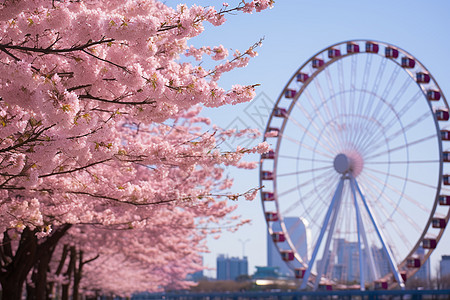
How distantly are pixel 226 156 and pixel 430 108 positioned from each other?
788 inches

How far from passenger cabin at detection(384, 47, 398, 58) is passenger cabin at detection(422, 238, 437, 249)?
26.2 ft

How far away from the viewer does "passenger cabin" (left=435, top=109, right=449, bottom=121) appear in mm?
25969

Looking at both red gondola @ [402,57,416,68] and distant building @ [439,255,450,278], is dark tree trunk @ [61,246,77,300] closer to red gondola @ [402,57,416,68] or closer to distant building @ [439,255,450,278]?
red gondola @ [402,57,416,68]

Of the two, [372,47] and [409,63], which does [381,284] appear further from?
[372,47]

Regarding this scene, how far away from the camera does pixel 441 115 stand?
26062 millimetres

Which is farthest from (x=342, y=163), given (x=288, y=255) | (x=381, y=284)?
(x=288, y=255)

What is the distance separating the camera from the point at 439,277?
67188mm

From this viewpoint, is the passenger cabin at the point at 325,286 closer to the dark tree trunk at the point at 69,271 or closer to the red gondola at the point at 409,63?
the red gondola at the point at 409,63

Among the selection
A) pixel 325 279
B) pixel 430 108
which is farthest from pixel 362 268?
pixel 430 108

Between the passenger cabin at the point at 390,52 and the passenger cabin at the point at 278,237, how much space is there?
9.64 m

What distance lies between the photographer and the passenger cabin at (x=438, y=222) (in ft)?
82.5

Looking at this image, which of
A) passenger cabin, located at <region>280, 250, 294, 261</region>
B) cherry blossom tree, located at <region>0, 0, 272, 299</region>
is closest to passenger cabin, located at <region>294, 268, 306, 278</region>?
passenger cabin, located at <region>280, 250, 294, 261</region>

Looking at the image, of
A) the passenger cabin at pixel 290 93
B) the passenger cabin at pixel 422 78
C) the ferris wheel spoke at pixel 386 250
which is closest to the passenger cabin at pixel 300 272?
the ferris wheel spoke at pixel 386 250

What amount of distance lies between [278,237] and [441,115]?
9679 mm
